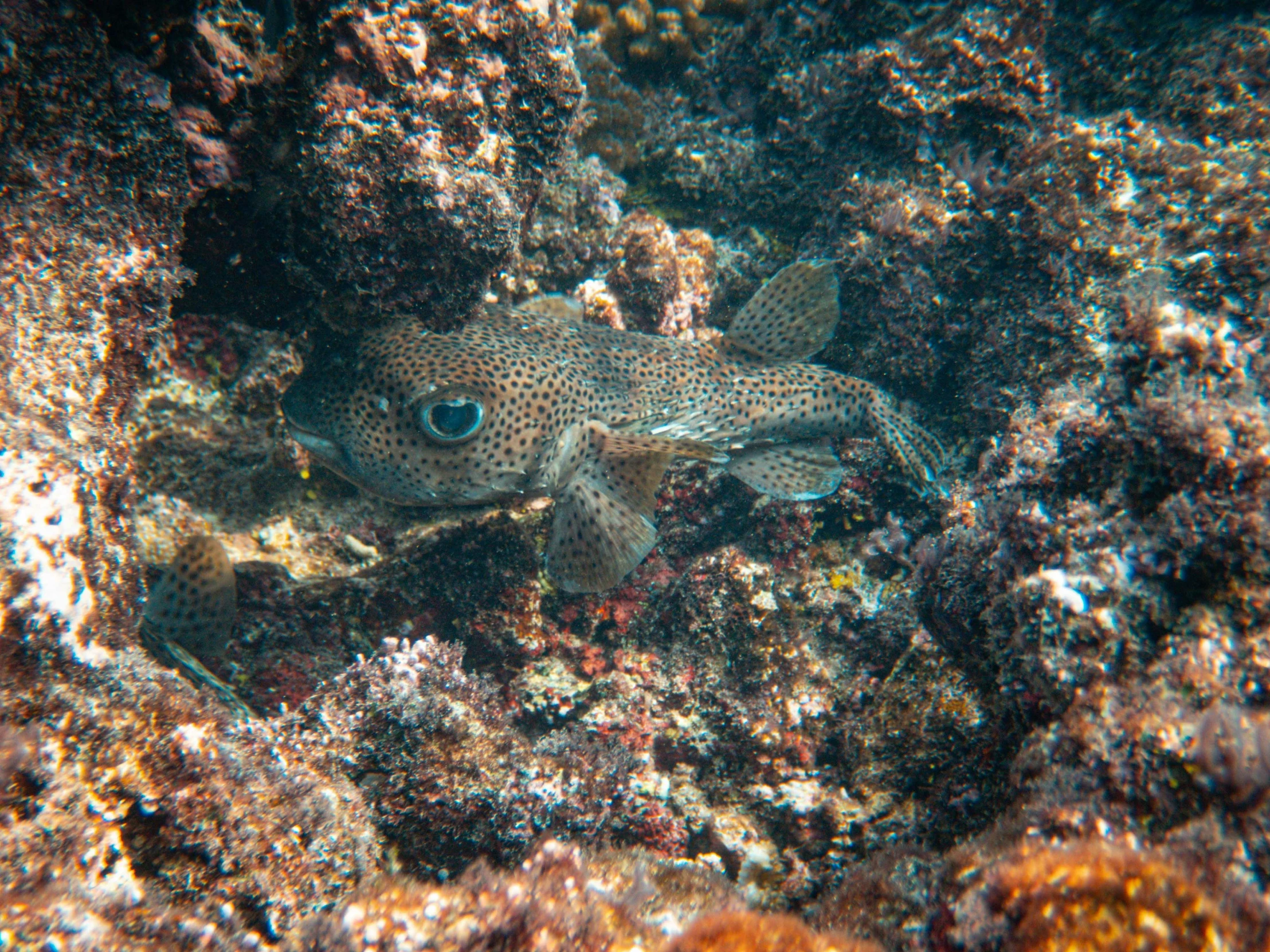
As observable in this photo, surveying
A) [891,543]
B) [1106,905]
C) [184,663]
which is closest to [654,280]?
[891,543]

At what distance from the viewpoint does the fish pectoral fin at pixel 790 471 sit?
427cm

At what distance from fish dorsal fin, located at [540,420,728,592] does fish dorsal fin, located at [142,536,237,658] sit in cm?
184

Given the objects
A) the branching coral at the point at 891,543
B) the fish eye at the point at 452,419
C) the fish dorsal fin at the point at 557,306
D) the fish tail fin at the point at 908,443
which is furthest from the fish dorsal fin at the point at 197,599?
the fish tail fin at the point at 908,443

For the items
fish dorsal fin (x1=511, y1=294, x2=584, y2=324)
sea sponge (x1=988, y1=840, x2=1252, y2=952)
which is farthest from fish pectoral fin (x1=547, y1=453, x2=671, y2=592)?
sea sponge (x1=988, y1=840, x2=1252, y2=952)

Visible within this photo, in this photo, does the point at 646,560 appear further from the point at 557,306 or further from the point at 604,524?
the point at 557,306

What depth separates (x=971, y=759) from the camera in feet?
8.46

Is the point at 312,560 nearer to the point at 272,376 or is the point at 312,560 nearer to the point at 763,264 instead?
the point at 272,376

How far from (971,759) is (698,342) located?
11.2 ft

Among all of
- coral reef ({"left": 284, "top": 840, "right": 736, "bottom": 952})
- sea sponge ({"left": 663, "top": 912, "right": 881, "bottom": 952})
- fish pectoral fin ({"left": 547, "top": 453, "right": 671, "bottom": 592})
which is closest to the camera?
sea sponge ({"left": 663, "top": 912, "right": 881, "bottom": 952})

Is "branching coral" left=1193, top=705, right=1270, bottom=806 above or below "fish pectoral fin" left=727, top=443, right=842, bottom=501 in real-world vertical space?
above

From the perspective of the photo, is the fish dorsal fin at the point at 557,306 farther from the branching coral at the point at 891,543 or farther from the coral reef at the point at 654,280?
the branching coral at the point at 891,543

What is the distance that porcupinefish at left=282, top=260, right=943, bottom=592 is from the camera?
351 centimetres

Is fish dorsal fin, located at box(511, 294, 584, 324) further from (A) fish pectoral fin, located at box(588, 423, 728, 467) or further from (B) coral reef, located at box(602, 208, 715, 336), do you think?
(A) fish pectoral fin, located at box(588, 423, 728, 467)

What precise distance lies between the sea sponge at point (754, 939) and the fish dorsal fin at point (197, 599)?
2.92 metres
